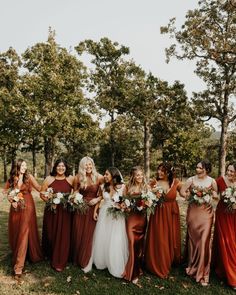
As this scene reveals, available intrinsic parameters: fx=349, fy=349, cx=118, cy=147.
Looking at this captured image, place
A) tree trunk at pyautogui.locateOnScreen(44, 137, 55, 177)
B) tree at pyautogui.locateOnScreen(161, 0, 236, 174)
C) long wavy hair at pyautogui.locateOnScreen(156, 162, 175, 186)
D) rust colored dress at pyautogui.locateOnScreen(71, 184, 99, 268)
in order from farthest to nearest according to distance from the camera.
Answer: tree trunk at pyautogui.locateOnScreen(44, 137, 55, 177)
tree at pyautogui.locateOnScreen(161, 0, 236, 174)
long wavy hair at pyautogui.locateOnScreen(156, 162, 175, 186)
rust colored dress at pyautogui.locateOnScreen(71, 184, 99, 268)

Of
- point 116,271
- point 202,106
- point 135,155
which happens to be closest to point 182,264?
point 116,271

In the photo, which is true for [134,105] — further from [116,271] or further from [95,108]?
[116,271]

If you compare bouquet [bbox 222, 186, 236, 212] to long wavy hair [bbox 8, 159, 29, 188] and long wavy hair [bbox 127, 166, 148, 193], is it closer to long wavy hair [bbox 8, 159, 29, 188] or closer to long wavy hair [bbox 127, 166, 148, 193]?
long wavy hair [bbox 127, 166, 148, 193]

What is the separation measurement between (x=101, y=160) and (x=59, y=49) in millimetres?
21505

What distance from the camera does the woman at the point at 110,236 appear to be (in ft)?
27.5

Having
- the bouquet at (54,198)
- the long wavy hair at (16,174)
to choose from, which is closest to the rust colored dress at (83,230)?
the bouquet at (54,198)

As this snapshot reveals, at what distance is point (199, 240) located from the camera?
328 inches

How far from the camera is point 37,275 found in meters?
8.32

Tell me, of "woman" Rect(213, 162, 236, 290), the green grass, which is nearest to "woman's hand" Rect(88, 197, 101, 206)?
the green grass

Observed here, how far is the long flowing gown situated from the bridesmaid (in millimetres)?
1165

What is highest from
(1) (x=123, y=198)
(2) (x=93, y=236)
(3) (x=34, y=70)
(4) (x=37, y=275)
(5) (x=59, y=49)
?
(5) (x=59, y=49)

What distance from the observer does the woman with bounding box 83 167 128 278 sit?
839 cm

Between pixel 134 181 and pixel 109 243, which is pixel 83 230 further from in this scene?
pixel 134 181

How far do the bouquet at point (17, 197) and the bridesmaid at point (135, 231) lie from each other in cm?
254
